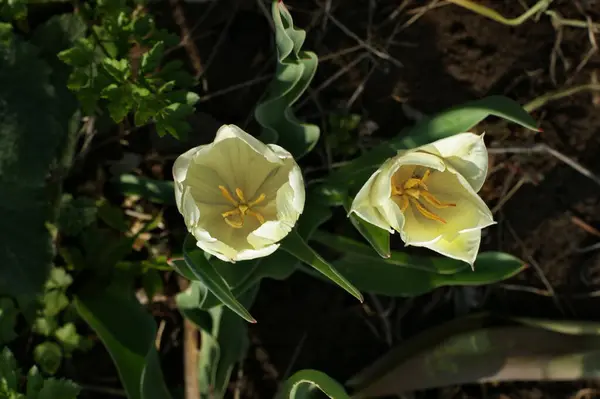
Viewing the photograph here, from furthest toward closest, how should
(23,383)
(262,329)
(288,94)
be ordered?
(262,329) → (23,383) → (288,94)

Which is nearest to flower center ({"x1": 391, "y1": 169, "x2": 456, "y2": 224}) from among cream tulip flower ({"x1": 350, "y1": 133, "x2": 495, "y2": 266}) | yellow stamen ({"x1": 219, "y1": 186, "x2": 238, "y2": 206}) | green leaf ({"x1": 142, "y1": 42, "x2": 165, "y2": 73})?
cream tulip flower ({"x1": 350, "y1": 133, "x2": 495, "y2": 266})

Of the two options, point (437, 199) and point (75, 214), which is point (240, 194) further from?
point (75, 214)

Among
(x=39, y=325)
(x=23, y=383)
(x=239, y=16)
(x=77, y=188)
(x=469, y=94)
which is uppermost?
(x=239, y=16)

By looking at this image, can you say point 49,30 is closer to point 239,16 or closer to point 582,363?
point 239,16

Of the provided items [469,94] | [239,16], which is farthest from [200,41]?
[469,94]

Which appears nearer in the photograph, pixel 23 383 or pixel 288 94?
pixel 288 94

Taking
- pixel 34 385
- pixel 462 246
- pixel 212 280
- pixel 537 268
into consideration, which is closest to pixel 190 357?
pixel 34 385

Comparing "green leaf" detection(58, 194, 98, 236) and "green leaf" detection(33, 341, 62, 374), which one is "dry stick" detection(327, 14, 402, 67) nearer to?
"green leaf" detection(58, 194, 98, 236)
